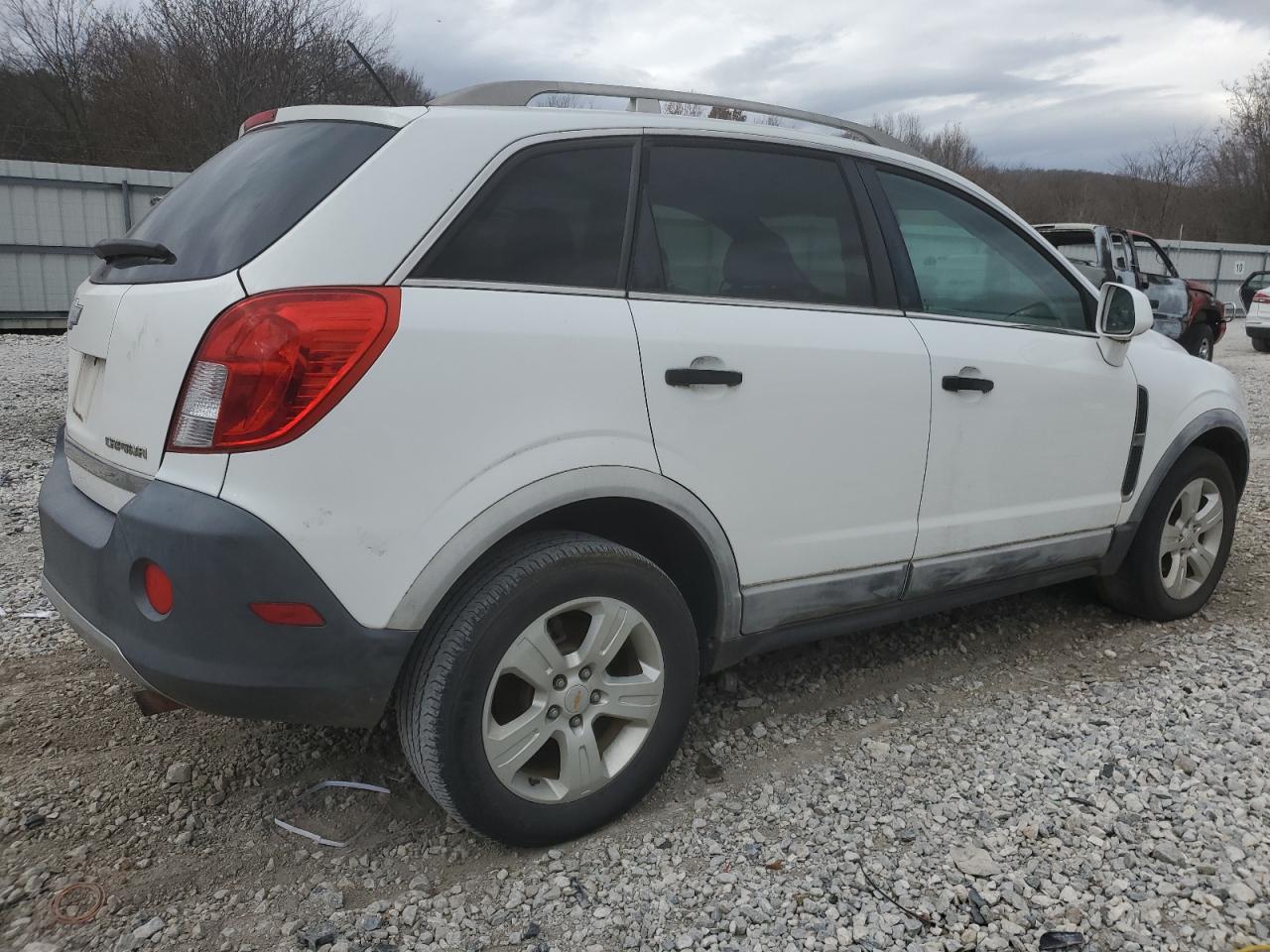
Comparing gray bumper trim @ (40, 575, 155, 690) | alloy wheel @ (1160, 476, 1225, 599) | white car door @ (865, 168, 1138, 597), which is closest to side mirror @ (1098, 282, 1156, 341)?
white car door @ (865, 168, 1138, 597)

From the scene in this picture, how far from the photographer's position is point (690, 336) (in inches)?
97.7

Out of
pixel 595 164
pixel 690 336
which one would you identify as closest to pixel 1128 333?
pixel 690 336

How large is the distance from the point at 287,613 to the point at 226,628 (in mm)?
127

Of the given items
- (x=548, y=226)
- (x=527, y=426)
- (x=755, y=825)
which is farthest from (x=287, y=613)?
(x=755, y=825)

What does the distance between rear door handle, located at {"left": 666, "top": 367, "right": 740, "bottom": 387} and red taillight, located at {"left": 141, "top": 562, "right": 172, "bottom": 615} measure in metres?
1.22

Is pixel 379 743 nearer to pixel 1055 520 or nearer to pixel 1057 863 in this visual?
pixel 1057 863

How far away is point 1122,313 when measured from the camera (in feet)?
11.4

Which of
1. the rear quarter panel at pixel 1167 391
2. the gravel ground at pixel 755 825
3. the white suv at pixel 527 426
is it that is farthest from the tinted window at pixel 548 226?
the rear quarter panel at pixel 1167 391

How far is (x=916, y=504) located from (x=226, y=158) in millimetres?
2203

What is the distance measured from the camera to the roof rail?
251cm

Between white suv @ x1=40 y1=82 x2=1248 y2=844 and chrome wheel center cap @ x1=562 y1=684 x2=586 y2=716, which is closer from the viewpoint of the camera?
white suv @ x1=40 y1=82 x2=1248 y2=844

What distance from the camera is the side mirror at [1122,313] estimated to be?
345 cm

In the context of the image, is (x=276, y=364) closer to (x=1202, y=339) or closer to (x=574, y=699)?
(x=574, y=699)

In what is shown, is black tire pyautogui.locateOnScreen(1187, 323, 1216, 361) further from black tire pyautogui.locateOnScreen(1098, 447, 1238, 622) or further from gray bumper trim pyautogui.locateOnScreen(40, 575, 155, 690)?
gray bumper trim pyautogui.locateOnScreen(40, 575, 155, 690)
